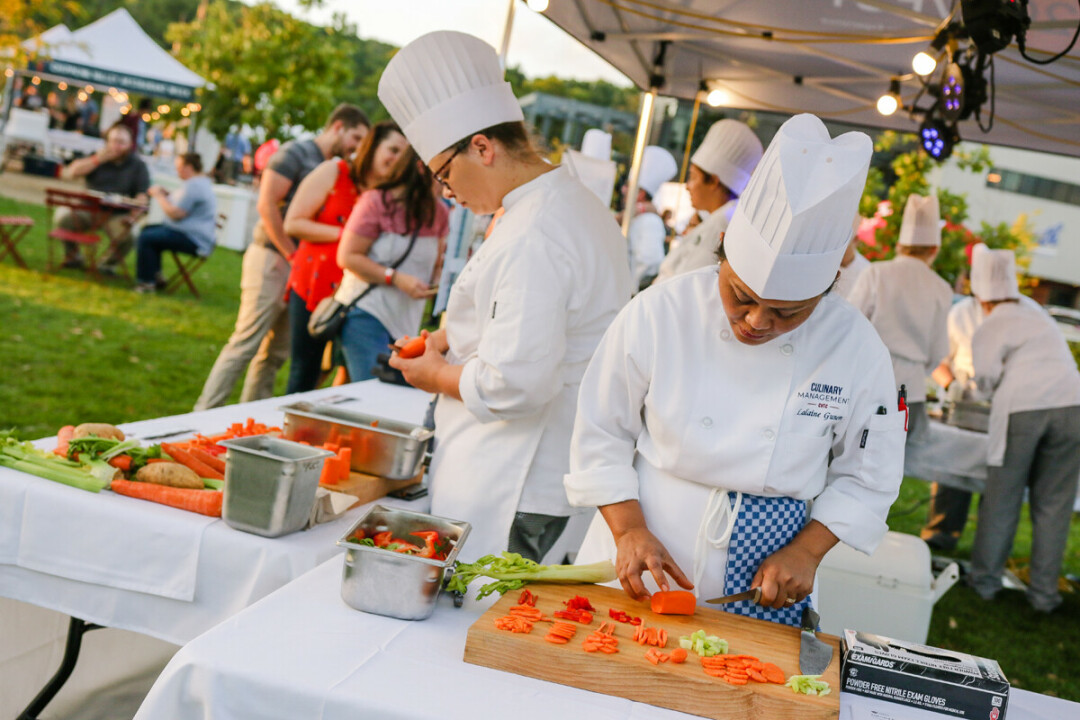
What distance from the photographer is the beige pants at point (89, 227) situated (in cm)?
934

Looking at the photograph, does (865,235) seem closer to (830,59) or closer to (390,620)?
(830,59)

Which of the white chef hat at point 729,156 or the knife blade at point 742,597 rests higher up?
the white chef hat at point 729,156

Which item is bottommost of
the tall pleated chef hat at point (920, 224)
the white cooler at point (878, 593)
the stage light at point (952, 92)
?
the white cooler at point (878, 593)

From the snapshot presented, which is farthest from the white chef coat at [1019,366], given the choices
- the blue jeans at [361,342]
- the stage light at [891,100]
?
the blue jeans at [361,342]

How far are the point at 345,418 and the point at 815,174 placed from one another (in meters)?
1.44

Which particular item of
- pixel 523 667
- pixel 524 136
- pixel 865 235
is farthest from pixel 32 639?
pixel 865 235

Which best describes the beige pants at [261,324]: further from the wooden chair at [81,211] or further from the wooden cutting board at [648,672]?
the wooden chair at [81,211]

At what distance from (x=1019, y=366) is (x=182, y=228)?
753cm

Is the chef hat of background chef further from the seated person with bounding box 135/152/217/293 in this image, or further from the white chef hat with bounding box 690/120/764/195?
the seated person with bounding box 135/152/217/293

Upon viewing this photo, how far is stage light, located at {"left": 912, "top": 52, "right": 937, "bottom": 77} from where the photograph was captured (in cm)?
439

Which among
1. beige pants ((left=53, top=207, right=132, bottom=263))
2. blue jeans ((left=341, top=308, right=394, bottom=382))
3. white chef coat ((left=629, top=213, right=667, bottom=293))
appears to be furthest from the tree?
blue jeans ((left=341, top=308, right=394, bottom=382))

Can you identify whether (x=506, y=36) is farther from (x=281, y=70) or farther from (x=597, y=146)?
(x=281, y=70)

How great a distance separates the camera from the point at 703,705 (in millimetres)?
1341

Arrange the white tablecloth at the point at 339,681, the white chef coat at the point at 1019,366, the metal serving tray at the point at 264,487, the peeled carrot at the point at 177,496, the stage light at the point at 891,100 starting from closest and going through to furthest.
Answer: the white tablecloth at the point at 339,681, the metal serving tray at the point at 264,487, the peeled carrot at the point at 177,496, the white chef coat at the point at 1019,366, the stage light at the point at 891,100
